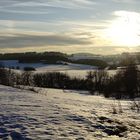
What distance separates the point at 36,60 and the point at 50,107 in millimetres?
178271

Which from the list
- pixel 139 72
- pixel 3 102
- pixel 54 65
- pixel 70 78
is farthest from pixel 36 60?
pixel 3 102

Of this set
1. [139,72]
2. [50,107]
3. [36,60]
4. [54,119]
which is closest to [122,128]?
[54,119]

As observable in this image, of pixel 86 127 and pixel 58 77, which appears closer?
pixel 86 127

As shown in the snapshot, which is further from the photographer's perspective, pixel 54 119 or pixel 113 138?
pixel 54 119

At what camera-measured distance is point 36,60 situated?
194m

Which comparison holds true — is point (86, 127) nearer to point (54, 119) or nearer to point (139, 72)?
point (54, 119)

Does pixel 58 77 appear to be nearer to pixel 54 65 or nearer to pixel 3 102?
pixel 54 65

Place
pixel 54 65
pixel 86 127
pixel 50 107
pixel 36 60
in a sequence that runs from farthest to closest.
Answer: pixel 36 60 < pixel 54 65 < pixel 50 107 < pixel 86 127

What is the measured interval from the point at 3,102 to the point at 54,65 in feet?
532

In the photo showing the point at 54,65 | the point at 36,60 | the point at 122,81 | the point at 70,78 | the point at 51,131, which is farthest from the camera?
the point at 36,60

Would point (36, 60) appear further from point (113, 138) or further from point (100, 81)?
point (113, 138)

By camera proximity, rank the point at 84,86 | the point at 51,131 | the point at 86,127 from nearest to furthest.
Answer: the point at 51,131 < the point at 86,127 < the point at 84,86

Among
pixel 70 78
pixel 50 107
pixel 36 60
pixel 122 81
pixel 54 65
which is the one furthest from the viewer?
pixel 36 60

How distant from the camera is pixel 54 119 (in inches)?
545
